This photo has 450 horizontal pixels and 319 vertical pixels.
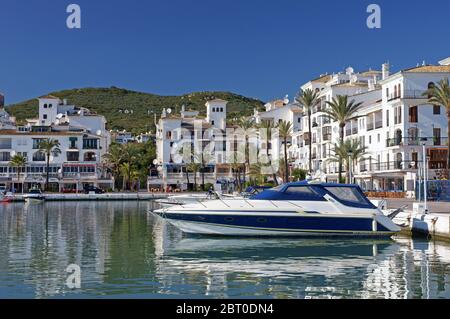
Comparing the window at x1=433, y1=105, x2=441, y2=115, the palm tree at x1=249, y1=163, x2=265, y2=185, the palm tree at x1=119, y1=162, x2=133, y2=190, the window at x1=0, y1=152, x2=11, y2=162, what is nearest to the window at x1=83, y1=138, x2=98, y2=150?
the palm tree at x1=119, y1=162, x2=133, y2=190

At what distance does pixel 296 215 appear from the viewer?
29250 millimetres

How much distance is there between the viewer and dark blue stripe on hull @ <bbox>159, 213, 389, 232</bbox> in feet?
96.2

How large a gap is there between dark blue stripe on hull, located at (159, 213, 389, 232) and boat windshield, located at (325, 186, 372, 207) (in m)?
0.90

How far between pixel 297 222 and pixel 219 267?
8.53m

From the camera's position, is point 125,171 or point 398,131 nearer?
point 398,131

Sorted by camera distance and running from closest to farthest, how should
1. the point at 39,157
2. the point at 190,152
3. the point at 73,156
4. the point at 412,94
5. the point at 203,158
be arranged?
1. the point at 412,94
2. the point at 39,157
3. the point at 203,158
4. the point at 73,156
5. the point at 190,152

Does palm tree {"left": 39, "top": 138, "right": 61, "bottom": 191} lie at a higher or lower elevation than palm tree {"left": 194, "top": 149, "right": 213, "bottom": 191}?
higher

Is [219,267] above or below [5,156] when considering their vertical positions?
below

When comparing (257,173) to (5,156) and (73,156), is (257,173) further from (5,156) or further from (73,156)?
(5,156)

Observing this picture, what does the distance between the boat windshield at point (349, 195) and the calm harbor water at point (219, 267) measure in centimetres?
200

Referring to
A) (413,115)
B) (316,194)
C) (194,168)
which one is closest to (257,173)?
(194,168)

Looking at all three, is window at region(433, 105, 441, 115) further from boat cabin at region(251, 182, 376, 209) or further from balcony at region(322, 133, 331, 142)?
boat cabin at region(251, 182, 376, 209)

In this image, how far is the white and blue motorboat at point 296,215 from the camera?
2934 centimetres
